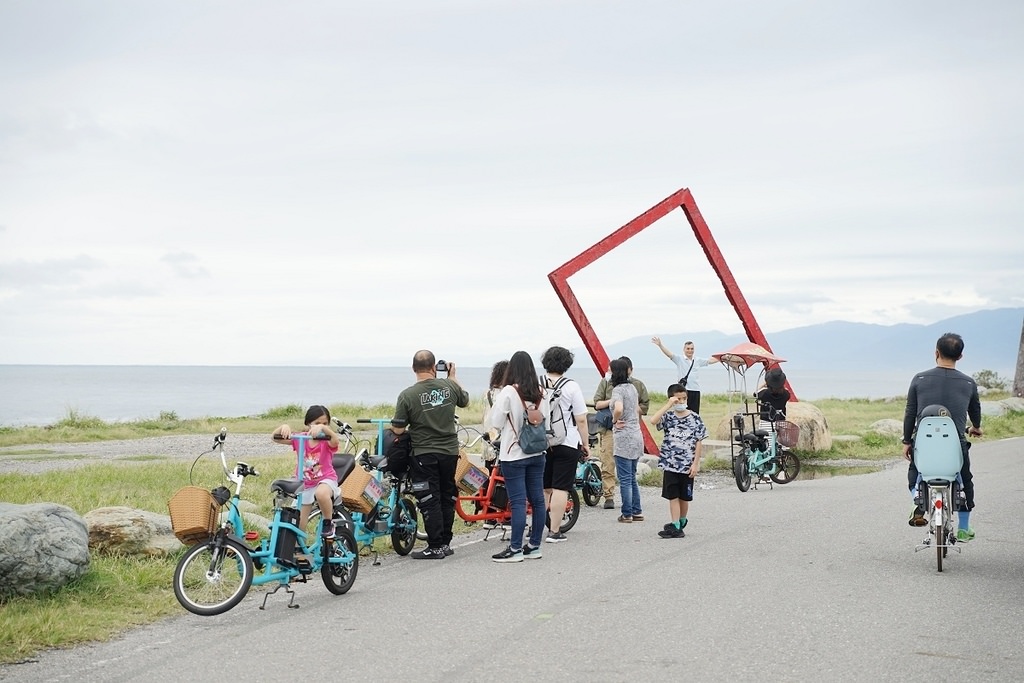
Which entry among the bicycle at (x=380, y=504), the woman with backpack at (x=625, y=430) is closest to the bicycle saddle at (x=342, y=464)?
the bicycle at (x=380, y=504)

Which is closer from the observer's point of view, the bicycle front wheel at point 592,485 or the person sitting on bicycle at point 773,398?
the bicycle front wheel at point 592,485

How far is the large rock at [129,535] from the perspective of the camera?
9953 millimetres

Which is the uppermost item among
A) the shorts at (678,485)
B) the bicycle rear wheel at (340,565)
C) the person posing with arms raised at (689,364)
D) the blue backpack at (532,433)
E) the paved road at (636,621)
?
the person posing with arms raised at (689,364)

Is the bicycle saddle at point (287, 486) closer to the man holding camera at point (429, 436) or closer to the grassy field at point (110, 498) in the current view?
the grassy field at point (110, 498)

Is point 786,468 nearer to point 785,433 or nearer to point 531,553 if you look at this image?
point 785,433

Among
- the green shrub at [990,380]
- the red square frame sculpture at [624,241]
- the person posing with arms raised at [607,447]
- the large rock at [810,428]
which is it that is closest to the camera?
→ the person posing with arms raised at [607,447]

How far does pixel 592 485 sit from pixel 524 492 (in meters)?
4.17

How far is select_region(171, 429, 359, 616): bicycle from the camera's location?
7.68 m

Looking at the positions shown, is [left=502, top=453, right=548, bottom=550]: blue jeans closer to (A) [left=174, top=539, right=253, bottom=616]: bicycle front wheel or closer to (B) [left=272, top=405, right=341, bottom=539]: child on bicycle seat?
(B) [left=272, top=405, right=341, bottom=539]: child on bicycle seat

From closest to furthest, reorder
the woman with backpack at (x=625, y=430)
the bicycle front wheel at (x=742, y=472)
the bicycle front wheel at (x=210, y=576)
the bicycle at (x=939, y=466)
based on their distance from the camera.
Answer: the bicycle front wheel at (x=210, y=576), the bicycle at (x=939, y=466), the woman with backpack at (x=625, y=430), the bicycle front wheel at (x=742, y=472)

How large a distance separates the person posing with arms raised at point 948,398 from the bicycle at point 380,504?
4.64m

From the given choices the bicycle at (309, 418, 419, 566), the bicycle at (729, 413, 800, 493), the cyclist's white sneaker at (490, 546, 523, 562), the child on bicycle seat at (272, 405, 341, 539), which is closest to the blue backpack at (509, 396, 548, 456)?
the cyclist's white sneaker at (490, 546, 523, 562)

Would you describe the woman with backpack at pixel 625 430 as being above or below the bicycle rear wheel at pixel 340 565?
above

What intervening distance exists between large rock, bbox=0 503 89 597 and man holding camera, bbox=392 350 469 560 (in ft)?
9.91
